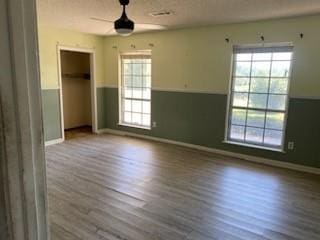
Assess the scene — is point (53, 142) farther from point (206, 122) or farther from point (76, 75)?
point (206, 122)

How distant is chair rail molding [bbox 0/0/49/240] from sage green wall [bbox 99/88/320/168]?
4.30m

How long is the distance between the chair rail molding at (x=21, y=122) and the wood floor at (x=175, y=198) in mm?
1999

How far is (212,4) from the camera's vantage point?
10.8 ft

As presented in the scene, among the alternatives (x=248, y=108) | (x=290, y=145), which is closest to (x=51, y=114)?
(x=248, y=108)

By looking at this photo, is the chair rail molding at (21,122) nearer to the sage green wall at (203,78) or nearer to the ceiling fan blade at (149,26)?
the sage green wall at (203,78)

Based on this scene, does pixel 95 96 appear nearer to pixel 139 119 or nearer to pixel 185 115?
pixel 139 119

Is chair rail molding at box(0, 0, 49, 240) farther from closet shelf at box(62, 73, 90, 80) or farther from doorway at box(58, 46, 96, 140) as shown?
closet shelf at box(62, 73, 90, 80)

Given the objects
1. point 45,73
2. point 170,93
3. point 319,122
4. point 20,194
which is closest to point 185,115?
point 170,93

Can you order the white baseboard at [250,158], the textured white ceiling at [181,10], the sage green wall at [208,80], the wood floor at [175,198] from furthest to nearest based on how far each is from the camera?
the white baseboard at [250,158] < the sage green wall at [208,80] < the textured white ceiling at [181,10] < the wood floor at [175,198]

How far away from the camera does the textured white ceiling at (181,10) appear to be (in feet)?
10.6

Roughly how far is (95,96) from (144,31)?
202 centimetres

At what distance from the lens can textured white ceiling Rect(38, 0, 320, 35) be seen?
10.6 feet

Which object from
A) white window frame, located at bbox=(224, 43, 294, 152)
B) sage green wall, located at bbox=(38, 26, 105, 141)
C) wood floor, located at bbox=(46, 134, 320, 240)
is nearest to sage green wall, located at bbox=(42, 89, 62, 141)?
sage green wall, located at bbox=(38, 26, 105, 141)

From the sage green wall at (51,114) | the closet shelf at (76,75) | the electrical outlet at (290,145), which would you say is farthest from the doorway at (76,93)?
the electrical outlet at (290,145)
